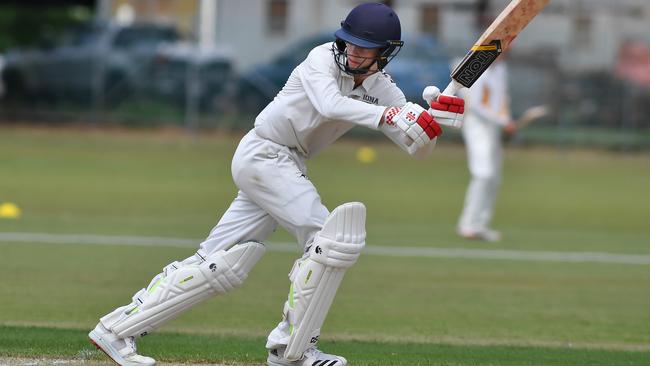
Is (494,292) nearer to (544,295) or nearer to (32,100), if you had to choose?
(544,295)

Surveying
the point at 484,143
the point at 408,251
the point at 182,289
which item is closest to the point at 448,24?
the point at 484,143

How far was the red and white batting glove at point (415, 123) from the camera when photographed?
5.35 metres

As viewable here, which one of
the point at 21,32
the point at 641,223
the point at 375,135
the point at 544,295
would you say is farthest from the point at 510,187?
the point at 21,32

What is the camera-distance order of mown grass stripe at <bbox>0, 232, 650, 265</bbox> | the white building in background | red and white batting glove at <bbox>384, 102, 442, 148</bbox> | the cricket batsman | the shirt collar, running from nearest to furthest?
1. red and white batting glove at <bbox>384, 102, 442, 148</bbox>
2. the cricket batsman
3. the shirt collar
4. mown grass stripe at <bbox>0, 232, 650, 265</bbox>
5. the white building in background

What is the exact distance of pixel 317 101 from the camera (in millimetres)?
5559

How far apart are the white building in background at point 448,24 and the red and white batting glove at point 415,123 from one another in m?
20.1

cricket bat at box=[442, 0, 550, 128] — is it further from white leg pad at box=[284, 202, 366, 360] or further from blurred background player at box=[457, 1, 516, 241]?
blurred background player at box=[457, 1, 516, 241]

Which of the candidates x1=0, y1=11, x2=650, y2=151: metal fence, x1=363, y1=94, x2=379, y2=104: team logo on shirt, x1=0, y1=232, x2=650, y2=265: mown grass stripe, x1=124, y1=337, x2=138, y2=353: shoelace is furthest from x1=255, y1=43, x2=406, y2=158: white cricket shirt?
x1=0, y1=11, x2=650, y2=151: metal fence

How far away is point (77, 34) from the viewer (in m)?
26.9

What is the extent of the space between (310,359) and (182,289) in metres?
0.71

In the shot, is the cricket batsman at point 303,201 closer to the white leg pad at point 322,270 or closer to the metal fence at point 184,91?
the white leg pad at point 322,270

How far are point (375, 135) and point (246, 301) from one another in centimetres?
1675

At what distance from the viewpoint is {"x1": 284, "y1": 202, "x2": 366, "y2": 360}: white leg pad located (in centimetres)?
551

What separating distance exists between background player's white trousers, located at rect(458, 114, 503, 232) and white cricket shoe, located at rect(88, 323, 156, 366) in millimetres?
7450
